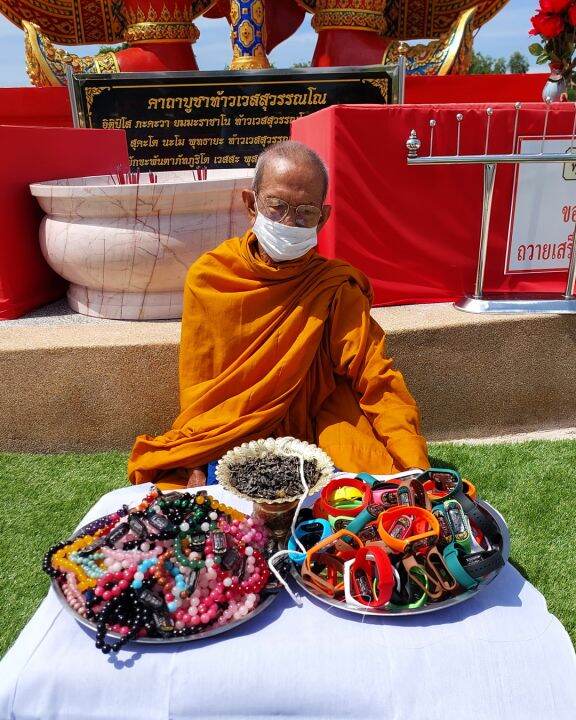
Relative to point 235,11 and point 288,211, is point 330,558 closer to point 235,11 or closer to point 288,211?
point 288,211

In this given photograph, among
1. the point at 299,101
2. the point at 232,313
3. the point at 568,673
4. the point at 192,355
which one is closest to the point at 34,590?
the point at 192,355

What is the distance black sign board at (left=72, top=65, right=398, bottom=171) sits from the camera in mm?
6391

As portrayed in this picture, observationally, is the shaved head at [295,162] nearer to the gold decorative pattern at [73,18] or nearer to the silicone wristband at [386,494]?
the silicone wristband at [386,494]

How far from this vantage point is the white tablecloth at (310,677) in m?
1.02

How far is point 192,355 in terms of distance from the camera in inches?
84.9

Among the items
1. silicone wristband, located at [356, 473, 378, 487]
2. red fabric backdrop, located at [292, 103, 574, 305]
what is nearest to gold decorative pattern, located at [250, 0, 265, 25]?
red fabric backdrop, located at [292, 103, 574, 305]

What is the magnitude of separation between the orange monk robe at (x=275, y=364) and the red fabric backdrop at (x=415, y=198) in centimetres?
105

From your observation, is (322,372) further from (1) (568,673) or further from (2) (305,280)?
(1) (568,673)

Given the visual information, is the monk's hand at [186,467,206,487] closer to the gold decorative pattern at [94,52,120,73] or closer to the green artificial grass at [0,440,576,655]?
the green artificial grass at [0,440,576,655]

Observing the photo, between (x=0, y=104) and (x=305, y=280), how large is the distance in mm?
7407

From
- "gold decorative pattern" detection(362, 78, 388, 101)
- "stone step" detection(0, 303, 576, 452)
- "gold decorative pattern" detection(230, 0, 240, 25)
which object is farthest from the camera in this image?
"gold decorative pattern" detection(230, 0, 240, 25)

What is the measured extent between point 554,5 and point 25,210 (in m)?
3.23

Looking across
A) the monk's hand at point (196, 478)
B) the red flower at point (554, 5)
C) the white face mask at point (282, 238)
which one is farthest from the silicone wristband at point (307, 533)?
the red flower at point (554, 5)

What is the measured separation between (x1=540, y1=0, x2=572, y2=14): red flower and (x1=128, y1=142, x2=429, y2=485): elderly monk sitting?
2.49m
